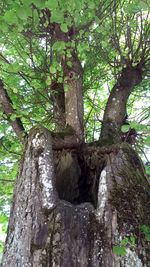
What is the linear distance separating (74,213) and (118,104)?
252cm

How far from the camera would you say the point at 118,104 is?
4.44 meters

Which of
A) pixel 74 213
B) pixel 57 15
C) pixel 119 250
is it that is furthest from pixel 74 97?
pixel 119 250

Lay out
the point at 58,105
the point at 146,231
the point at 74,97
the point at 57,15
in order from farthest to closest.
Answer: the point at 58,105 < the point at 74,97 < the point at 57,15 < the point at 146,231

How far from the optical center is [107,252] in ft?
7.09

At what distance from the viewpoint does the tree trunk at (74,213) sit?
2.13 meters

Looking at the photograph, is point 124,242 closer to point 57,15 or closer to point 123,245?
point 123,245

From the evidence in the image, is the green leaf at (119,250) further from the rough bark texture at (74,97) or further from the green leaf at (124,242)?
the rough bark texture at (74,97)

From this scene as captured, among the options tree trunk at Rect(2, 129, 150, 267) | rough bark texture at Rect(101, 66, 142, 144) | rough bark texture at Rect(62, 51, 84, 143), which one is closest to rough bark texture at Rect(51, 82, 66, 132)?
rough bark texture at Rect(62, 51, 84, 143)

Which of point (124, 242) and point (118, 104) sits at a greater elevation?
point (118, 104)

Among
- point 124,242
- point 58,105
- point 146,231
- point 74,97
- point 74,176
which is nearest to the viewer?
point 124,242

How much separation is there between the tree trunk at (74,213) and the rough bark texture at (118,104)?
817mm

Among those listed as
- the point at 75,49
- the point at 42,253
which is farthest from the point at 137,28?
the point at 42,253

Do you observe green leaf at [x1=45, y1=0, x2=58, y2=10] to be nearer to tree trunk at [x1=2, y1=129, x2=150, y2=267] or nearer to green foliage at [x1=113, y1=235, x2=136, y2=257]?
tree trunk at [x1=2, y1=129, x2=150, y2=267]

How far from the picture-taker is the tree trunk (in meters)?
2.13
